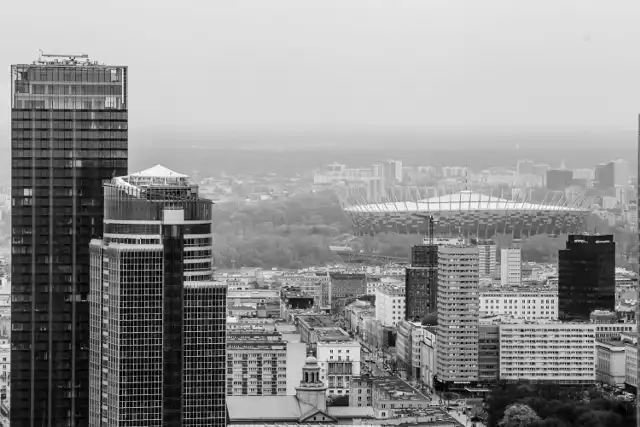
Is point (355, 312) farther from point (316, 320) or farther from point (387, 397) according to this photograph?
point (387, 397)

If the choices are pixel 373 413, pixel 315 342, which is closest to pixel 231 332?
pixel 315 342

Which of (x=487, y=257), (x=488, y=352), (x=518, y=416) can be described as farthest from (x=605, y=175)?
(x=518, y=416)

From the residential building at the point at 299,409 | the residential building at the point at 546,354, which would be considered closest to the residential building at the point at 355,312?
the residential building at the point at 546,354

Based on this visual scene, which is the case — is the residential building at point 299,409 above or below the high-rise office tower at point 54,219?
below

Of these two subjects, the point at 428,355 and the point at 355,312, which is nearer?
the point at 428,355

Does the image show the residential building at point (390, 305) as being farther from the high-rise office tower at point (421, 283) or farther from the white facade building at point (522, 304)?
the white facade building at point (522, 304)

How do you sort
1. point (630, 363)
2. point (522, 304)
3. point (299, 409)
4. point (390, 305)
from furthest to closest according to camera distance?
point (390, 305) → point (522, 304) → point (630, 363) → point (299, 409)
